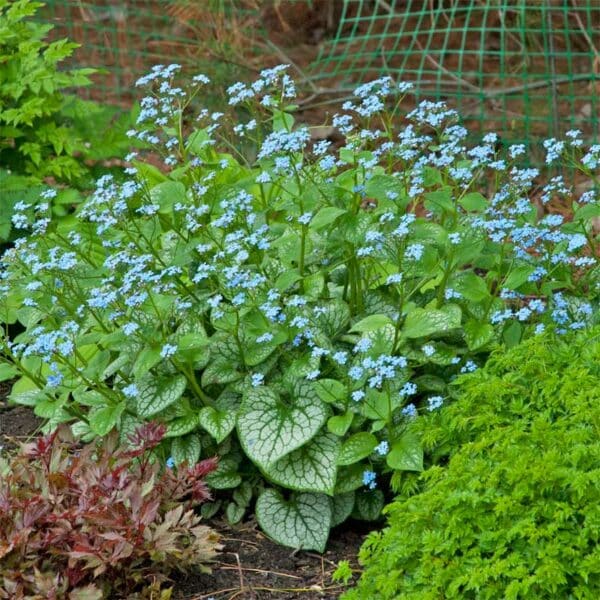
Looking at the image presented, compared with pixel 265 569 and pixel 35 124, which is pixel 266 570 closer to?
pixel 265 569

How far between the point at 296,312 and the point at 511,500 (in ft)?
3.94

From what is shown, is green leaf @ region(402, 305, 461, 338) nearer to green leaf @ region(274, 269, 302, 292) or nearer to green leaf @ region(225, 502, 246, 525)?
green leaf @ region(274, 269, 302, 292)

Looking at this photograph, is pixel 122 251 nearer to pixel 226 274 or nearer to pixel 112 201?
pixel 112 201

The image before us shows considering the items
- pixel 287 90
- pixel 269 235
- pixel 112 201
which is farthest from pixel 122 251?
pixel 287 90

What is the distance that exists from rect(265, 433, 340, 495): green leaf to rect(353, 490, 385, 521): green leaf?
0.20 m

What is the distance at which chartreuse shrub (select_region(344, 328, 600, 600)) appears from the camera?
114 inches

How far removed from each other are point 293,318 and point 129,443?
2.36 feet

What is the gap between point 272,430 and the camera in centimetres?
382

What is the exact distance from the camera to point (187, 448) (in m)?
4.04

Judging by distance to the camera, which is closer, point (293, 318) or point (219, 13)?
point (293, 318)

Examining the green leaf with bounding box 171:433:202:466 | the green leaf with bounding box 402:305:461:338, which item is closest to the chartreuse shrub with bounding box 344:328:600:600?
the green leaf with bounding box 402:305:461:338

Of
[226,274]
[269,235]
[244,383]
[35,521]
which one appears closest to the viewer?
[35,521]

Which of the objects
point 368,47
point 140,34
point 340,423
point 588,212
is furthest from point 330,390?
point 368,47

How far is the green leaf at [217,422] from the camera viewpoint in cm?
385
